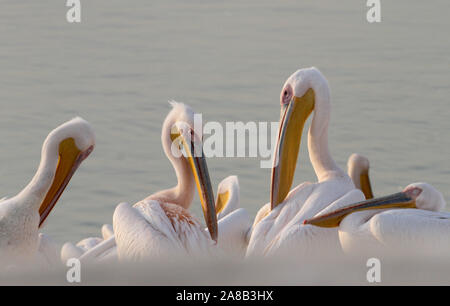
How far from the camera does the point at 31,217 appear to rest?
18.3 ft

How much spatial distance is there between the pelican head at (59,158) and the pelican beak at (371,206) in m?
1.43

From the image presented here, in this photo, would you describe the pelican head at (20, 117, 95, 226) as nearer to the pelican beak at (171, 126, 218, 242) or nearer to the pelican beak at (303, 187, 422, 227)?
the pelican beak at (171, 126, 218, 242)

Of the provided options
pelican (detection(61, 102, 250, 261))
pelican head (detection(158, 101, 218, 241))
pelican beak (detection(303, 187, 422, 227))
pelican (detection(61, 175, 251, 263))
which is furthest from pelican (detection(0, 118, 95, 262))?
pelican beak (detection(303, 187, 422, 227))

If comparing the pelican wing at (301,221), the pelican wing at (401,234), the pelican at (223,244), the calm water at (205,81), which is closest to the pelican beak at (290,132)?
the pelican wing at (301,221)

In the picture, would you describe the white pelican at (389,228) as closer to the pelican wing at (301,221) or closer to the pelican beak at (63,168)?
the pelican wing at (301,221)

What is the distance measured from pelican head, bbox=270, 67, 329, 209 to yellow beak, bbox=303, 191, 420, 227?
665mm

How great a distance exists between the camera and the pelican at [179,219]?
17.6ft

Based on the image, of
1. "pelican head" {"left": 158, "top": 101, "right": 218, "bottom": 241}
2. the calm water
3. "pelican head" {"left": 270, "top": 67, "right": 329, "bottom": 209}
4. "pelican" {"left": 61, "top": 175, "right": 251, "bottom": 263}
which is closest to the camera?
"pelican" {"left": 61, "top": 175, "right": 251, "bottom": 263}

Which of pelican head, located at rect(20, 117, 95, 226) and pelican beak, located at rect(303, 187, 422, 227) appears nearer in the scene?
pelican beak, located at rect(303, 187, 422, 227)

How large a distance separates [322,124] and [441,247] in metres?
1.26

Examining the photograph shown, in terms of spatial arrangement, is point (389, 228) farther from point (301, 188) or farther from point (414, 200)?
point (301, 188)

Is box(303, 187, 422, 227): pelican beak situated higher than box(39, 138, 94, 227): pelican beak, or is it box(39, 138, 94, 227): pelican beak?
box(39, 138, 94, 227): pelican beak

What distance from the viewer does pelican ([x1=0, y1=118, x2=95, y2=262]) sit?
550 cm
